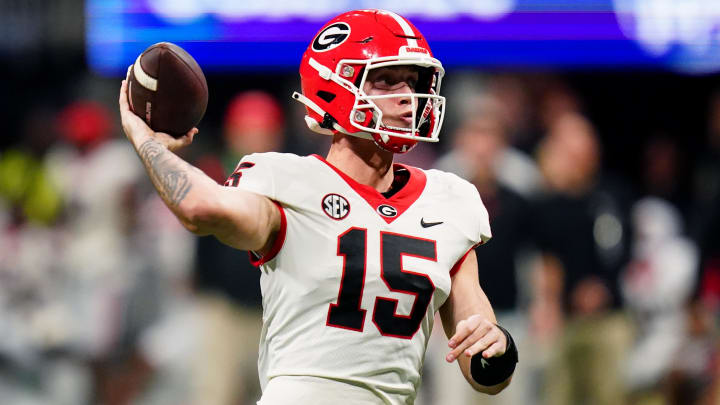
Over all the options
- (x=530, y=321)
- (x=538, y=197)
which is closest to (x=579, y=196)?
(x=538, y=197)

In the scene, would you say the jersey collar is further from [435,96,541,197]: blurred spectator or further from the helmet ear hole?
[435,96,541,197]: blurred spectator

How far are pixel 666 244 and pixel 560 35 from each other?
1.63m

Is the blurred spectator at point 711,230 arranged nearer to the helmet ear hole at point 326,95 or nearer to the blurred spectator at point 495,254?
the blurred spectator at point 495,254

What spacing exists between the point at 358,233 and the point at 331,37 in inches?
21.9

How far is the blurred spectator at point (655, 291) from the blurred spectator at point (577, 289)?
0.77 feet

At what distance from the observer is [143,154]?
256 centimetres

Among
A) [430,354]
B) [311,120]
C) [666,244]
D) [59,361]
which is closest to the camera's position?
[311,120]

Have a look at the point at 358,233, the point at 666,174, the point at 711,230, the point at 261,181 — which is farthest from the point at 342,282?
the point at 666,174

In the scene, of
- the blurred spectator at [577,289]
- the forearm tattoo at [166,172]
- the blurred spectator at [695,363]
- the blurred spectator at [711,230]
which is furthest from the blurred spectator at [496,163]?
the forearm tattoo at [166,172]

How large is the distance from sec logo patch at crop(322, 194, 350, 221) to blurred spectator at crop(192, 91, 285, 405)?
11.2ft

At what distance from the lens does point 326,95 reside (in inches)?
114

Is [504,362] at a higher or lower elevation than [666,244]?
higher

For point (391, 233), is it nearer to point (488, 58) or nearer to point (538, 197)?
point (538, 197)

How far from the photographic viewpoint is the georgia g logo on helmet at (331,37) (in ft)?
9.50
